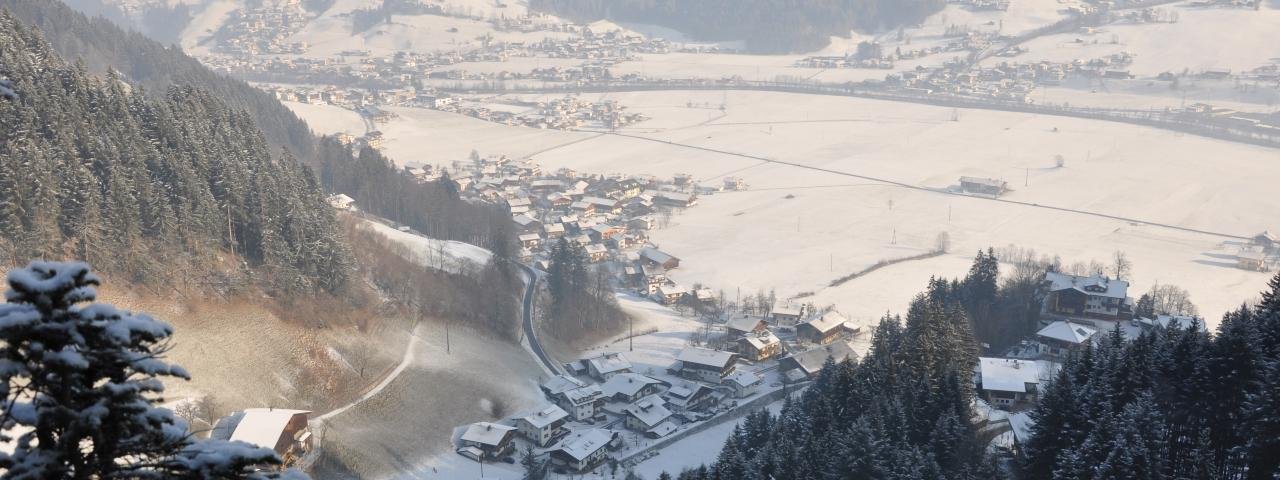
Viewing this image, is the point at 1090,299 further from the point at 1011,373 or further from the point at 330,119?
the point at 330,119

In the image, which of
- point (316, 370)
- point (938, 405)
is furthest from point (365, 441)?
point (938, 405)

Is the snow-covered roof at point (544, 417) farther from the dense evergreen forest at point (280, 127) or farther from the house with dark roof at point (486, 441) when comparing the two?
the dense evergreen forest at point (280, 127)

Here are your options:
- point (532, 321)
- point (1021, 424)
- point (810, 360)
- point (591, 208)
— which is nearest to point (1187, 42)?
point (591, 208)

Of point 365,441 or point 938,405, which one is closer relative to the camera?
point 938,405

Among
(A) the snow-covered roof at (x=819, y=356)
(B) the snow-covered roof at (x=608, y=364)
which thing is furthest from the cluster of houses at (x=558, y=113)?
(A) the snow-covered roof at (x=819, y=356)

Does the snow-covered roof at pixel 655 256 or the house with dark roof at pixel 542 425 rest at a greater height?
the snow-covered roof at pixel 655 256

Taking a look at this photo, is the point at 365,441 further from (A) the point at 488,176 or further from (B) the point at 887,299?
(A) the point at 488,176
